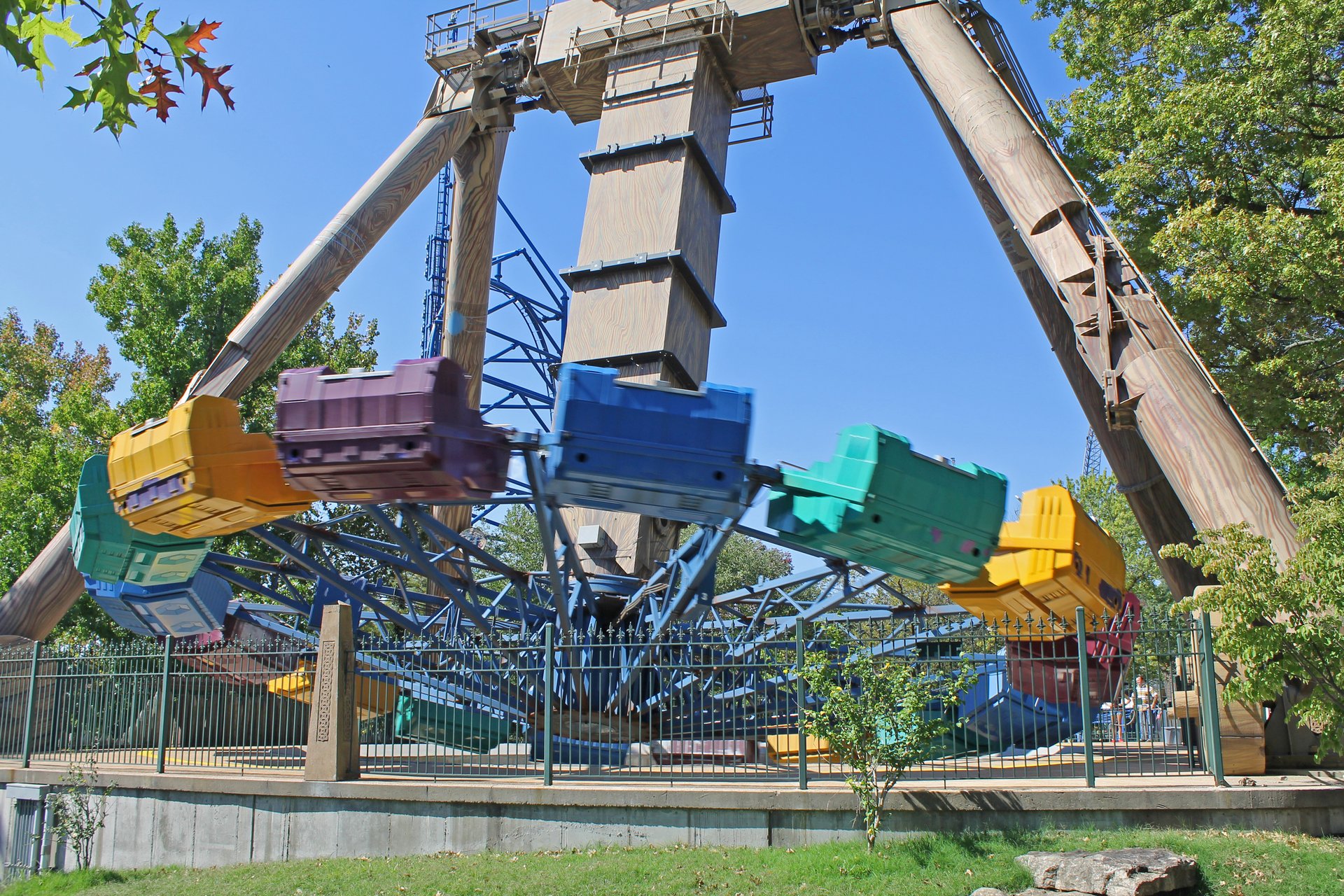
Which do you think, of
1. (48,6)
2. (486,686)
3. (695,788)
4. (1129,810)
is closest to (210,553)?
(486,686)

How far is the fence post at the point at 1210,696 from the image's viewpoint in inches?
392

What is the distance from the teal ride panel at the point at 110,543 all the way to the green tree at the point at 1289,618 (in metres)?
11.1

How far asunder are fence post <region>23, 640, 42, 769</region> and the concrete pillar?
16.8 ft

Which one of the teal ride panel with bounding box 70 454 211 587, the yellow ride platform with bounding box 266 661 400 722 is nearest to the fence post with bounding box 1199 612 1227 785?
the yellow ride platform with bounding box 266 661 400 722

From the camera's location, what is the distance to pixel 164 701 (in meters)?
13.1

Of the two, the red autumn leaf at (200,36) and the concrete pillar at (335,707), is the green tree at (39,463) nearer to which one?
the concrete pillar at (335,707)

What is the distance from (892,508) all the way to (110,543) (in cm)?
905

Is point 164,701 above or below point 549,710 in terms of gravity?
below

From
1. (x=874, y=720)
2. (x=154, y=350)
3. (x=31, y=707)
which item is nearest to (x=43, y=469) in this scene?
(x=154, y=350)

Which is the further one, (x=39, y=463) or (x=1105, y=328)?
(x=39, y=463)

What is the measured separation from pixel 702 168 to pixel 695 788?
10221 mm

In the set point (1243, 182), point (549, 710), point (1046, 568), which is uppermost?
point (1243, 182)

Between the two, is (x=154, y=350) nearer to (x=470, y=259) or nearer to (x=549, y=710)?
(x=470, y=259)

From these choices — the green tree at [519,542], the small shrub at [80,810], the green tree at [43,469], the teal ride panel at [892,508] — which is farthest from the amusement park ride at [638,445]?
the green tree at [519,542]
